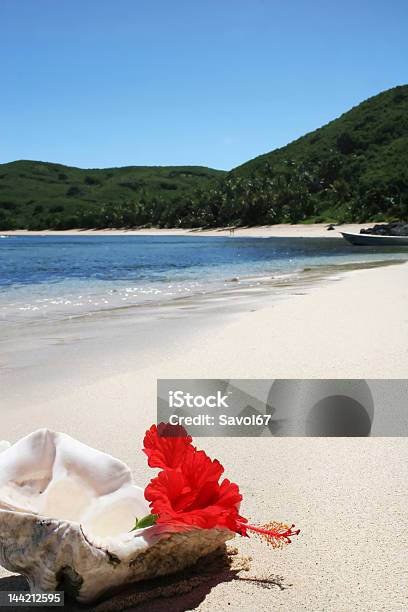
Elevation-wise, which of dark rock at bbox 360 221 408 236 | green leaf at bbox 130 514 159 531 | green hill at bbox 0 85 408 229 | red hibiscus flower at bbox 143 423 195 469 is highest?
green hill at bbox 0 85 408 229

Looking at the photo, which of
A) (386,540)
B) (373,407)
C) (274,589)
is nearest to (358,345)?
(373,407)

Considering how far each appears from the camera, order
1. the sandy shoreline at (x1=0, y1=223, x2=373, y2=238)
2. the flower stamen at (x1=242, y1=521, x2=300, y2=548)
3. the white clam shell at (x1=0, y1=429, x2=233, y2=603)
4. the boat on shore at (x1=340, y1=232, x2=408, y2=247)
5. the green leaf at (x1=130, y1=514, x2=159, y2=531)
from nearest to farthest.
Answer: the white clam shell at (x1=0, y1=429, x2=233, y2=603)
the green leaf at (x1=130, y1=514, x2=159, y2=531)
the flower stamen at (x1=242, y1=521, x2=300, y2=548)
the boat on shore at (x1=340, y1=232, x2=408, y2=247)
the sandy shoreline at (x1=0, y1=223, x2=373, y2=238)

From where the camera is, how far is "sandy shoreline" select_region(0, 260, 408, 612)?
2289mm

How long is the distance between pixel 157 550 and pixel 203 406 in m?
2.58

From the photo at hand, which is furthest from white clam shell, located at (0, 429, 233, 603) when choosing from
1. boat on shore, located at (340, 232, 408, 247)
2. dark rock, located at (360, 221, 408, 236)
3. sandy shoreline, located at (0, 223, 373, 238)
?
sandy shoreline, located at (0, 223, 373, 238)

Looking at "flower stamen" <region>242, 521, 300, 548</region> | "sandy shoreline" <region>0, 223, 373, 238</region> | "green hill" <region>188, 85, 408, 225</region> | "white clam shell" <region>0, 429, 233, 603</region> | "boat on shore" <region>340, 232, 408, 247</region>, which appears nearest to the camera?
"white clam shell" <region>0, 429, 233, 603</region>

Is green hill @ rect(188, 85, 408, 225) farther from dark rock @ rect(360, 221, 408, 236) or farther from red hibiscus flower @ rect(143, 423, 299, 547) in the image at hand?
red hibiscus flower @ rect(143, 423, 299, 547)

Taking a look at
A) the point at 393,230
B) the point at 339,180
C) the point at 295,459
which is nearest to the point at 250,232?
the point at 339,180

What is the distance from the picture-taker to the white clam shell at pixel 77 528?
6.35 feet

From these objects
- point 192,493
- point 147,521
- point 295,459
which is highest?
point 192,493

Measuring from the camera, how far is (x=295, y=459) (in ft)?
11.8

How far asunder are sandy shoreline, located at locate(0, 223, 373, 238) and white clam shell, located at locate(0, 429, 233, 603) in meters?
73.1

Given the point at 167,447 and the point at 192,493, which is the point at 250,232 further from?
the point at 192,493

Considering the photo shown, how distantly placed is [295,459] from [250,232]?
100 metres
